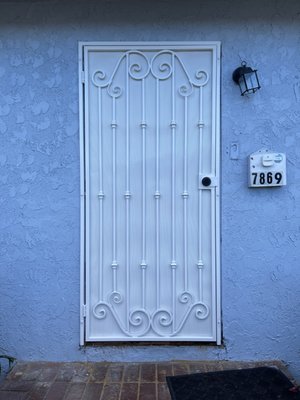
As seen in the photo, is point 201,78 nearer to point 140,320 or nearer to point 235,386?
point 140,320

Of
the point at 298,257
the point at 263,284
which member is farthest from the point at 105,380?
the point at 298,257

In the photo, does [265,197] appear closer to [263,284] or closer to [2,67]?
[263,284]

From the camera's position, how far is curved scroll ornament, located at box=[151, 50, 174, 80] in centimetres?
291

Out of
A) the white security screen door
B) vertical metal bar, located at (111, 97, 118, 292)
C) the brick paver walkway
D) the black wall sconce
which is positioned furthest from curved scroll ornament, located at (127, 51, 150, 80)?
the brick paver walkway

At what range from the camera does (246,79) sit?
2.83 m

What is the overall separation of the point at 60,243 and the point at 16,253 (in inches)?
14.6

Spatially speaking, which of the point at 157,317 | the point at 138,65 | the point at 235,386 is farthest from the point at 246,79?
the point at 235,386

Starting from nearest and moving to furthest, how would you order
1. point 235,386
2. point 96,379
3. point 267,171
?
point 235,386 → point 96,379 → point 267,171

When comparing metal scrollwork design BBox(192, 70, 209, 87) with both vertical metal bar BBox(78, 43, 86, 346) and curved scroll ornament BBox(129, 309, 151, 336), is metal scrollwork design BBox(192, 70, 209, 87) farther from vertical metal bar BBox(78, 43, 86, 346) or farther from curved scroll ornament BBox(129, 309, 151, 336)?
curved scroll ornament BBox(129, 309, 151, 336)

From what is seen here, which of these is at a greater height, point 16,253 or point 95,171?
point 95,171

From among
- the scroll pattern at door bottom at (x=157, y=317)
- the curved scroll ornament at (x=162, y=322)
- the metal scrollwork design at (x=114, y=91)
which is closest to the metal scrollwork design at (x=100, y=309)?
the scroll pattern at door bottom at (x=157, y=317)

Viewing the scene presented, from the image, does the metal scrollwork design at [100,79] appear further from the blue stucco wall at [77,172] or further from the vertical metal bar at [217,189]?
the vertical metal bar at [217,189]

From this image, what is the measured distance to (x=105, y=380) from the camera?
2.73 meters

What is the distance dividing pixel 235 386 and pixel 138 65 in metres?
2.53
